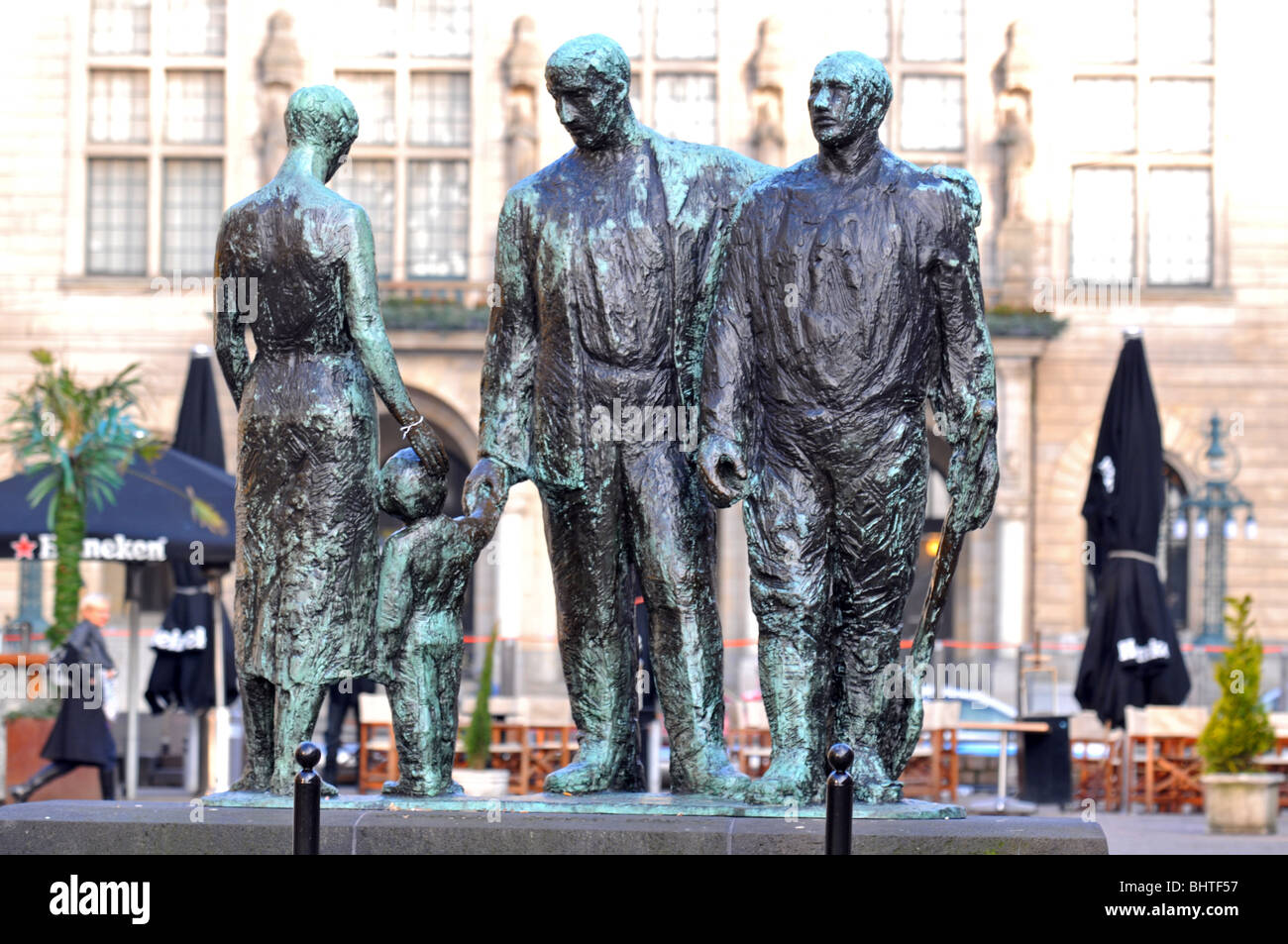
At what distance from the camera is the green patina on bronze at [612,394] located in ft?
23.4

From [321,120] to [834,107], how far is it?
1731 millimetres

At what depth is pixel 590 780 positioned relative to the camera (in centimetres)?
722

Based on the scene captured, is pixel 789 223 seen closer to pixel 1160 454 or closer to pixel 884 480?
pixel 884 480

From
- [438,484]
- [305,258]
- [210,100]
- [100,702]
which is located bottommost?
[100,702]

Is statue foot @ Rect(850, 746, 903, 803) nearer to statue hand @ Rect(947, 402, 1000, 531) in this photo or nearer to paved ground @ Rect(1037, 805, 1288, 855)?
statue hand @ Rect(947, 402, 1000, 531)

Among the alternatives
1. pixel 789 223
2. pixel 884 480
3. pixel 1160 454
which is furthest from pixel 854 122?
pixel 1160 454

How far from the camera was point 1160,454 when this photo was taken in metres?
17.0

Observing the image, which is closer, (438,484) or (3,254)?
(438,484)

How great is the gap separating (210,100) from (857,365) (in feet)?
77.0

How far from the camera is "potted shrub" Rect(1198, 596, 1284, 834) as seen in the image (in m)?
14.5

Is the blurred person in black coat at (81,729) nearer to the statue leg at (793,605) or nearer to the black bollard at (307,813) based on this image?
the statue leg at (793,605)

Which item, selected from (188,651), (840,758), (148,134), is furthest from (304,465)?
(148,134)

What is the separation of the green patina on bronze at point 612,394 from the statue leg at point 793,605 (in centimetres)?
24
